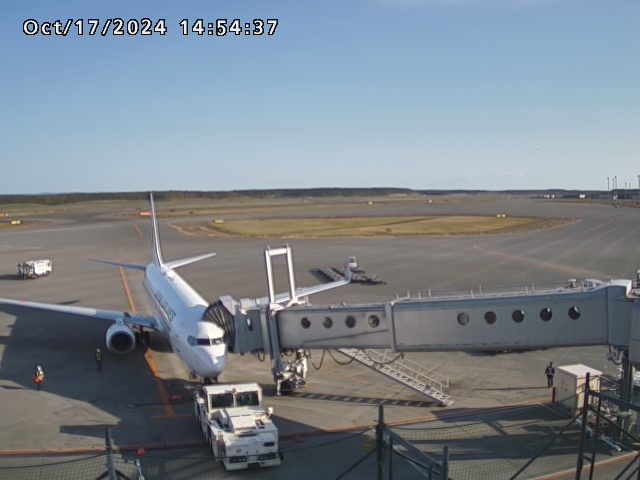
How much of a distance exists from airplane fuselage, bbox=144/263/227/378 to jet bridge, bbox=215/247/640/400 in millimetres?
1397

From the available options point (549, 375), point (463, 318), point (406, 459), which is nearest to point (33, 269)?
point (463, 318)

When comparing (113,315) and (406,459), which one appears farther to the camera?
(113,315)

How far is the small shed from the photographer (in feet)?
77.2

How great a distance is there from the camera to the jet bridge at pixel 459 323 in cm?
2125

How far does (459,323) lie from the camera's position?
23094mm

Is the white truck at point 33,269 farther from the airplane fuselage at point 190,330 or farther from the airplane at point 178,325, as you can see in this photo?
the airplane fuselage at point 190,330

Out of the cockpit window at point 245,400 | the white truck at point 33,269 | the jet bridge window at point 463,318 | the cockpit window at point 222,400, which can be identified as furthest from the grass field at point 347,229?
the cockpit window at point 222,400

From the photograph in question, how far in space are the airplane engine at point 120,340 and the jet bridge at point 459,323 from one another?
8.95m

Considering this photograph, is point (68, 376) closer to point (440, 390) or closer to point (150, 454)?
point (150, 454)

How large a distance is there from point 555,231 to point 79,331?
85576 millimetres

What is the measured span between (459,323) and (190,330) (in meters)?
11.7

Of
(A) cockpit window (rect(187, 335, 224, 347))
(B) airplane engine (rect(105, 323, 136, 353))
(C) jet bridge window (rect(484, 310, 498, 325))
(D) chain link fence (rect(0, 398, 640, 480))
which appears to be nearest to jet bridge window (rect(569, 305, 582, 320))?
(C) jet bridge window (rect(484, 310, 498, 325))

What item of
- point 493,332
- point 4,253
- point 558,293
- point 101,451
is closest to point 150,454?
point 101,451

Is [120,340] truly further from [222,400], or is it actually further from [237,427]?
[237,427]
